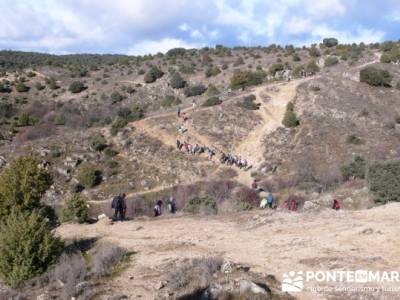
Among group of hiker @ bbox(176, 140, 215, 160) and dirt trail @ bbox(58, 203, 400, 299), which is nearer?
dirt trail @ bbox(58, 203, 400, 299)

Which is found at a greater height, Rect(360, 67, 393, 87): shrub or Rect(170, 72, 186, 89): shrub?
Rect(170, 72, 186, 89): shrub

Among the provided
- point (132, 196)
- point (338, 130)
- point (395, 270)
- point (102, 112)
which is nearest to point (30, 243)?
point (395, 270)

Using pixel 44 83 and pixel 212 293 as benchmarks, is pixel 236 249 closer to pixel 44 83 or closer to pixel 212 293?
pixel 212 293

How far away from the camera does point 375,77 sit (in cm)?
5922

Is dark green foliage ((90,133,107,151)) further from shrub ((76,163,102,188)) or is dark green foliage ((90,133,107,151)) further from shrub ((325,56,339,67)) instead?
shrub ((325,56,339,67))

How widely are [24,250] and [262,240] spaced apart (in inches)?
281

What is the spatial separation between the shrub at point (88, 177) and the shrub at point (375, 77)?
108ft

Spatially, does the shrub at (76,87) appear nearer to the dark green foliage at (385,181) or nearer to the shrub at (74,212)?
the dark green foliage at (385,181)

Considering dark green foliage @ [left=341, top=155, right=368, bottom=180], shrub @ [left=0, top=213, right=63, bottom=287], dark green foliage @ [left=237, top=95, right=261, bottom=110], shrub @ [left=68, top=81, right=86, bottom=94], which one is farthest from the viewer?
shrub @ [left=68, top=81, right=86, bottom=94]

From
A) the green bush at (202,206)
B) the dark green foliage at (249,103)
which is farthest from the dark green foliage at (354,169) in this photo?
the dark green foliage at (249,103)

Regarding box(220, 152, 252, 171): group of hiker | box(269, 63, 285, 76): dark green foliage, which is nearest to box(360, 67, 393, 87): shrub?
box(269, 63, 285, 76): dark green foliage

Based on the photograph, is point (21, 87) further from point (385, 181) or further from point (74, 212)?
point (385, 181)

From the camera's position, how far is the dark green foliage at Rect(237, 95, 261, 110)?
54.8 meters

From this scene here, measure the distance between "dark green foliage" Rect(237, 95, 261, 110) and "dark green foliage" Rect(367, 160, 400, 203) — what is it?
1083 inches
